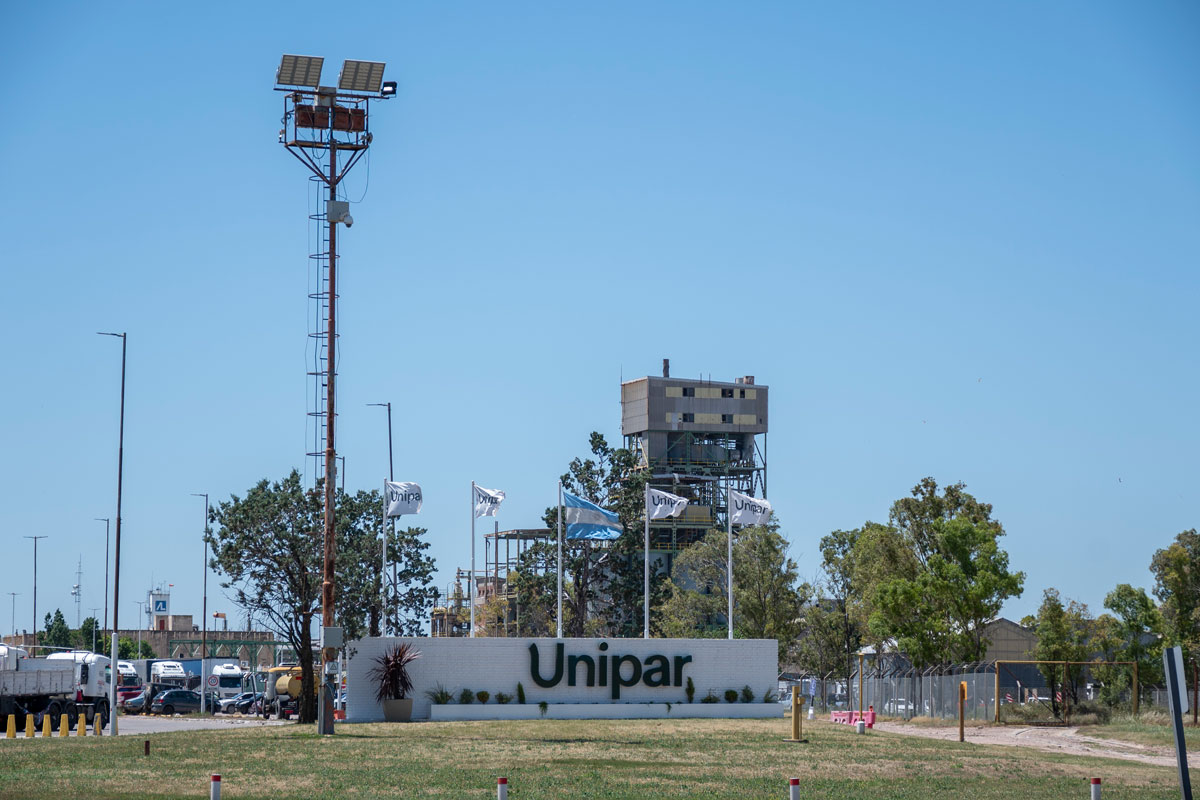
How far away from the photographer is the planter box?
47875mm

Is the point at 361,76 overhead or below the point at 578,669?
overhead

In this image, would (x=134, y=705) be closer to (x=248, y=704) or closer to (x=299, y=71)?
(x=248, y=704)

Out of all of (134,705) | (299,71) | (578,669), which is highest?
(299,71)

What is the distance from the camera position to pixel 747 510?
52.6 metres

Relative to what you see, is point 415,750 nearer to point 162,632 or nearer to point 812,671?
point 812,671

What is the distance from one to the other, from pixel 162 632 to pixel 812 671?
9456 cm

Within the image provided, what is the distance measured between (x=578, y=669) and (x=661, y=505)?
7133 mm

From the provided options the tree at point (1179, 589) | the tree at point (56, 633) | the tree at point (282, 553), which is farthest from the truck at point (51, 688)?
the tree at point (56, 633)

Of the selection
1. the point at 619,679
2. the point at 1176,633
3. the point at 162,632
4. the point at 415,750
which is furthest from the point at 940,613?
the point at 162,632

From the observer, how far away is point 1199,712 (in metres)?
49.0

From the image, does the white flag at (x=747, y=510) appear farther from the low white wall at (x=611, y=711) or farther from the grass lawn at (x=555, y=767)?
the grass lawn at (x=555, y=767)

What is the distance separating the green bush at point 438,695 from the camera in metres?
48.2

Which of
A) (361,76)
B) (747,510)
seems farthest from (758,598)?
(361,76)

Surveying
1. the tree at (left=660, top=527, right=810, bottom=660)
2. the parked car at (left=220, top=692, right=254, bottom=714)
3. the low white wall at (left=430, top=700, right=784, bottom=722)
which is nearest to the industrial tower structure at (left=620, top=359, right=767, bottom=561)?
the tree at (left=660, top=527, right=810, bottom=660)
